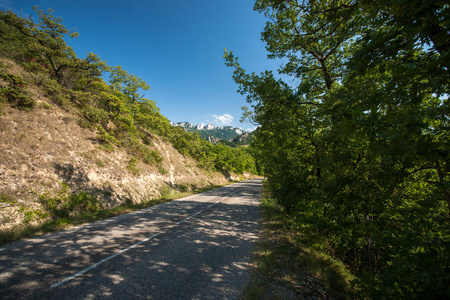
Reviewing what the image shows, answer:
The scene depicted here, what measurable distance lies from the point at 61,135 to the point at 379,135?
16.5 metres

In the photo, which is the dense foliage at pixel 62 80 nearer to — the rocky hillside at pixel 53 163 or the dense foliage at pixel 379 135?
the rocky hillside at pixel 53 163

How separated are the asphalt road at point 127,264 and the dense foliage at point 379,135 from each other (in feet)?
10.1

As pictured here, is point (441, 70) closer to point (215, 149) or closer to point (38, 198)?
point (38, 198)

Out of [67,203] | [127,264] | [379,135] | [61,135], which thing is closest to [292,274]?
[379,135]

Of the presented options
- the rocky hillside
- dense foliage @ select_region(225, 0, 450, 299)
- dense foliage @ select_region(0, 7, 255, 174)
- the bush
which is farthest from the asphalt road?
dense foliage @ select_region(0, 7, 255, 174)

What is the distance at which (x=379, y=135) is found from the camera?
2.52m

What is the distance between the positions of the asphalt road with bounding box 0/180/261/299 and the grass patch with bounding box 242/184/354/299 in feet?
1.31

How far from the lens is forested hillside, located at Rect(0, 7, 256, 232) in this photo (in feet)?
26.3

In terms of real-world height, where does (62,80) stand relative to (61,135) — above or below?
above

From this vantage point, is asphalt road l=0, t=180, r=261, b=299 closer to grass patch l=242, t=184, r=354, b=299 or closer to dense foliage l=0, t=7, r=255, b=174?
grass patch l=242, t=184, r=354, b=299

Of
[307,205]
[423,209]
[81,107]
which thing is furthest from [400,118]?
[81,107]

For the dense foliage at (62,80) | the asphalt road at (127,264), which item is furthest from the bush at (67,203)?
the dense foliage at (62,80)

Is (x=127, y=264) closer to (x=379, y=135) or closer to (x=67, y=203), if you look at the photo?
(x=379, y=135)

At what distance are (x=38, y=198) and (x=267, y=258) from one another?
1076cm
